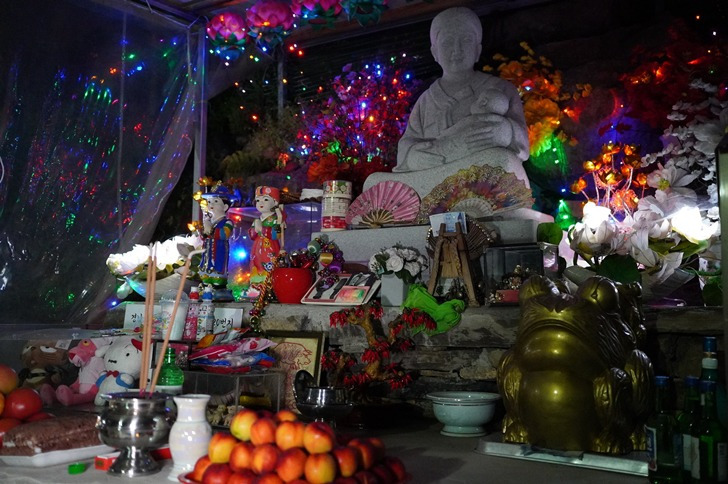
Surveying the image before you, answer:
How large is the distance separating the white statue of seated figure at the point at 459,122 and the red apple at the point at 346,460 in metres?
2.75

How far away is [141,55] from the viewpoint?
6020mm

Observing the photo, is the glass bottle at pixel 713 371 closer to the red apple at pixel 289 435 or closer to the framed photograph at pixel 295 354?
the red apple at pixel 289 435

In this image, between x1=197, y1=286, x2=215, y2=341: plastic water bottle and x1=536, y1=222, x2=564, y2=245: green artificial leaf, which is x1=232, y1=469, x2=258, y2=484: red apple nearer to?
x1=197, y1=286, x2=215, y2=341: plastic water bottle

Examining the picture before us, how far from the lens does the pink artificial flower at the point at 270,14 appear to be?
219 inches

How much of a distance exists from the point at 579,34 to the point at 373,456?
5592 mm

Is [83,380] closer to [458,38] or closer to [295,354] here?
[295,354]

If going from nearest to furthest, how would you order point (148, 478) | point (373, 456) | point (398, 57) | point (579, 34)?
point (373, 456), point (148, 478), point (579, 34), point (398, 57)

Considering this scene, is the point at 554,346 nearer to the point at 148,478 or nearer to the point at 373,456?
the point at 373,456

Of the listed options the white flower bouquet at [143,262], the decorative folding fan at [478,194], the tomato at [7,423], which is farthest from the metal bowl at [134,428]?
the decorative folding fan at [478,194]

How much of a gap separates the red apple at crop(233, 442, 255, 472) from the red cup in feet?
6.71

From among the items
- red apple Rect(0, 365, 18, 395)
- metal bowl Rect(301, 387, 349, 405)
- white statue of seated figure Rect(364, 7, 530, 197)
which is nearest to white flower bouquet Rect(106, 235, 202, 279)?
white statue of seated figure Rect(364, 7, 530, 197)

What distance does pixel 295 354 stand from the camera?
3.55 m

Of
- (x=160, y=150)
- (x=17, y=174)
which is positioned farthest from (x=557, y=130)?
(x=17, y=174)

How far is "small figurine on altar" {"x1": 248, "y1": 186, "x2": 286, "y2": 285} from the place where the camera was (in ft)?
15.1
